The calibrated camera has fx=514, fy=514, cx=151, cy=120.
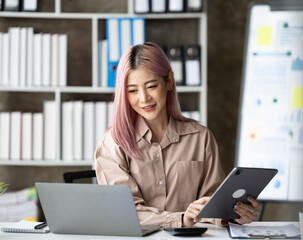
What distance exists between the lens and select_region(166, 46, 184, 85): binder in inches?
134

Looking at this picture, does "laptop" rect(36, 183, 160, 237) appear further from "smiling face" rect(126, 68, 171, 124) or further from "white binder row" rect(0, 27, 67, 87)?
"white binder row" rect(0, 27, 67, 87)

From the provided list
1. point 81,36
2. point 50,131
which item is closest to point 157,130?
point 50,131

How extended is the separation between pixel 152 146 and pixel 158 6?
1.60 metres

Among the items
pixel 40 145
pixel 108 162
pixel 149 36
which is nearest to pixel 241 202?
pixel 108 162

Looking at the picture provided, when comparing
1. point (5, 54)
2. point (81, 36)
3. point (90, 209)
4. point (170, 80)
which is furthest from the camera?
point (81, 36)

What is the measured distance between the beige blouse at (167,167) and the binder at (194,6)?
1.47 meters

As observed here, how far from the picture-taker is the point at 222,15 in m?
3.84

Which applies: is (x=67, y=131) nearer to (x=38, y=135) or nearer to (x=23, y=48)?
(x=38, y=135)

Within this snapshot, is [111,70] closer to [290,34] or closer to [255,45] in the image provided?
[255,45]

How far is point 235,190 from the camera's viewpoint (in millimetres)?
1596

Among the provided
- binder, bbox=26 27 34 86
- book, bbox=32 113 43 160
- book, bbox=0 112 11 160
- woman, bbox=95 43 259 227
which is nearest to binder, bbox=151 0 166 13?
binder, bbox=26 27 34 86

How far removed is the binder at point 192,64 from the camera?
3.41 metres

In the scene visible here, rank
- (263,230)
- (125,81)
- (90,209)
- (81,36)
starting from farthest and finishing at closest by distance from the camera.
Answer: (81,36)
(125,81)
(263,230)
(90,209)

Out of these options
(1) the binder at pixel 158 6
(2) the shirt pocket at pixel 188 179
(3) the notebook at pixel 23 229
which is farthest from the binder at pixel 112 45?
(3) the notebook at pixel 23 229
